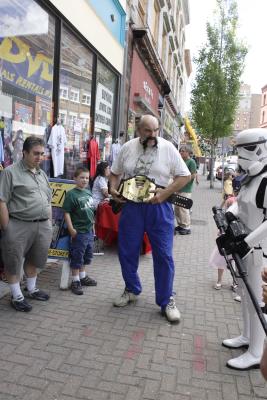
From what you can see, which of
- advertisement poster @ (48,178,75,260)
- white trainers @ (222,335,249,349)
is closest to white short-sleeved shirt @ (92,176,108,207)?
advertisement poster @ (48,178,75,260)

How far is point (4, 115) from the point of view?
5.03 m

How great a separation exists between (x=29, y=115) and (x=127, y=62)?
601cm

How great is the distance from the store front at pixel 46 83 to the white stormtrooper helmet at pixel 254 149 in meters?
2.80

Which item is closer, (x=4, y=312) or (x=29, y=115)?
(x=4, y=312)

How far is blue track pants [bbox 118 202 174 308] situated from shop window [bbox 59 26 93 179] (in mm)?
3502

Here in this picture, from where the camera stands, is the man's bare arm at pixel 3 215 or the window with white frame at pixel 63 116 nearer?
the man's bare arm at pixel 3 215

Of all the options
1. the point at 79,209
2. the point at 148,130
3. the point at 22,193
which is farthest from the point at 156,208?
the point at 22,193

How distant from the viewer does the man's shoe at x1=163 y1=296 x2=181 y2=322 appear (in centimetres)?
396

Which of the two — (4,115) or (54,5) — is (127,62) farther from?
(4,115)

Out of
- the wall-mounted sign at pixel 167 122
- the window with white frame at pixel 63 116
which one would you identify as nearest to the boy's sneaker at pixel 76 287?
the window with white frame at pixel 63 116

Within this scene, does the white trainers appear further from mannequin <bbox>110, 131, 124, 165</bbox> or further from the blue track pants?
mannequin <bbox>110, 131, 124, 165</bbox>

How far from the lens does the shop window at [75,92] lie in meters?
7.10

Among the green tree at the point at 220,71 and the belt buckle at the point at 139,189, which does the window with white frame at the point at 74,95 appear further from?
the green tree at the point at 220,71

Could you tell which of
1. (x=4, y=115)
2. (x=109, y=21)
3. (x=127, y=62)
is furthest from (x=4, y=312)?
(x=127, y=62)
